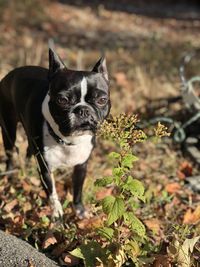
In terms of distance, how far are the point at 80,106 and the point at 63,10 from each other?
28.7 feet

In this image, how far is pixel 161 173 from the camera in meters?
4.34

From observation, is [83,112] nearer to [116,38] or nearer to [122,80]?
[122,80]

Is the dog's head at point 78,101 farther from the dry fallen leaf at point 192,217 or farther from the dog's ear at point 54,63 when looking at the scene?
the dry fallen leaf at point 192,217

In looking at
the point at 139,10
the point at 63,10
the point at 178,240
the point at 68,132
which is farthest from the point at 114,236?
the point at 139,10

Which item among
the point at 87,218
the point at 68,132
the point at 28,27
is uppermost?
the point at 28,27

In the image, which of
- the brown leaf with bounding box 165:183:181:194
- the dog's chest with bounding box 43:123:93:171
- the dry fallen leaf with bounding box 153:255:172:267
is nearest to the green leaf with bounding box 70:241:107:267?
the dry fallen leaf with bounding box 153:255:172:267

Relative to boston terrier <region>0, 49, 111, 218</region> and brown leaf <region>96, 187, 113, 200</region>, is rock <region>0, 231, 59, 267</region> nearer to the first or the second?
boston terrier <region>0, 49, 111, 218</region>

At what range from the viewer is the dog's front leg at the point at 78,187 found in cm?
343

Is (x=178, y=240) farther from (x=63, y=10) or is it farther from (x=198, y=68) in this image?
(x=63, y=10)

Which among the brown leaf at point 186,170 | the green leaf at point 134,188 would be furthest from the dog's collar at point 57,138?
the brown leaf at point 186,170

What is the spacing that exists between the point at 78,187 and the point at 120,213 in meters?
1.11

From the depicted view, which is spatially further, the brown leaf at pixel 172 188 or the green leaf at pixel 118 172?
the brown leaf at pixel 172 188

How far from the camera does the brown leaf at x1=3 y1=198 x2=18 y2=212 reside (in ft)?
10.9

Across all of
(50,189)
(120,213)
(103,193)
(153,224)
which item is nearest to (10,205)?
(50,189)
